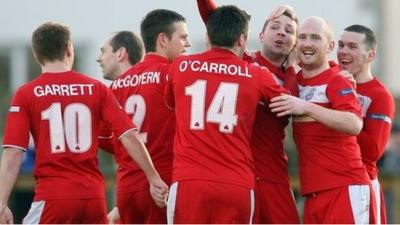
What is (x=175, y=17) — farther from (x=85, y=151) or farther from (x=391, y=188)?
(x=391, y=188)

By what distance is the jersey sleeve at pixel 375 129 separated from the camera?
11.2 m

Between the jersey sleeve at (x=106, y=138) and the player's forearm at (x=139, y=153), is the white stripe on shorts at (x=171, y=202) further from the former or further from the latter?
the jersey sleeve at (x=106, y=138)

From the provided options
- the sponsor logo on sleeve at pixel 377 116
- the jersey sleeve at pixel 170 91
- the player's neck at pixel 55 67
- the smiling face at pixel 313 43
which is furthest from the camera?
the sponsor logo on sleeve at pixel 377 116

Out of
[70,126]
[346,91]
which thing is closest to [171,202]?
[70,126]

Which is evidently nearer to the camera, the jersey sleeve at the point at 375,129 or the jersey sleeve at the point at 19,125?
the jersey sleeve at the point at 19,125

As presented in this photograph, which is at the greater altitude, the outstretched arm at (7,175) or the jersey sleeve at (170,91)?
the jersey sleeve at (170,91)

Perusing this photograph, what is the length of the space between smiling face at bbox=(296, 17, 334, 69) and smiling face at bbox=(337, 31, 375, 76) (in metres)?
0.66

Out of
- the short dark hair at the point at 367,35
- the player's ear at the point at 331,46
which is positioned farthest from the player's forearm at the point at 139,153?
the short dark hair at the point at 367,35

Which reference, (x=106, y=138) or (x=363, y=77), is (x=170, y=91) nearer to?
(x=106, y=138)

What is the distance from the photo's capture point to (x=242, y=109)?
1044 cm

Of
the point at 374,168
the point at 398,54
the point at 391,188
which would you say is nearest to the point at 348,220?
the point at 374,168

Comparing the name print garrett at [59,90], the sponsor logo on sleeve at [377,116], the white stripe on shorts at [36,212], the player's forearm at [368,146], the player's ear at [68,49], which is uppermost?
the player's ear at [68,49]

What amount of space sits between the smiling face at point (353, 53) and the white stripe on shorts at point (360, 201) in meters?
1.15

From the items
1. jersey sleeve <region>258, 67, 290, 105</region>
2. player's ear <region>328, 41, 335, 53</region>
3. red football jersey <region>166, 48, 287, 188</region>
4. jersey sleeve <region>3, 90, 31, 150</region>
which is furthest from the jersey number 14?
jersey sleeve <region>3, 90, 31, 150</region>
